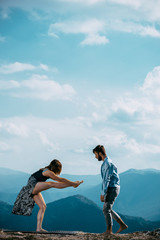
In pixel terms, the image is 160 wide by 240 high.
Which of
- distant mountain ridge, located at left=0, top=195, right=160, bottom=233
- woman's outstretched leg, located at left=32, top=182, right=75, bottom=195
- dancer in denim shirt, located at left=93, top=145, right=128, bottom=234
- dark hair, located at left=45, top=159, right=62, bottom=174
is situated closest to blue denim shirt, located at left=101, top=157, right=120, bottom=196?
dancer in denim shirt, located at left=93, top=145, right=128, bottom=234

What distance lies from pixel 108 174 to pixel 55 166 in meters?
1.71

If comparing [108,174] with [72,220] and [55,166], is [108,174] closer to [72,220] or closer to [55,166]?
[55,166]

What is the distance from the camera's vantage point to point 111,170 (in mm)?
10367

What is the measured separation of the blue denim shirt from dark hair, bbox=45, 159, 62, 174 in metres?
1.39

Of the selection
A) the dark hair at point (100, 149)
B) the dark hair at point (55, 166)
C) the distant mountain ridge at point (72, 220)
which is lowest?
the dark hair at point (55, 166)

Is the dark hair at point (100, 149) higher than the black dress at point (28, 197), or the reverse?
the dark hair at point (100, 149)

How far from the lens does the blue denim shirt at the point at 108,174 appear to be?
10.3 m

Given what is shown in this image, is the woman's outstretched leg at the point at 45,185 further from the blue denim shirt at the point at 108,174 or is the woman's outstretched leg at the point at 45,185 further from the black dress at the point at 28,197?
the blue denim shirt at the point at 108,174

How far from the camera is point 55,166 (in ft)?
35.2

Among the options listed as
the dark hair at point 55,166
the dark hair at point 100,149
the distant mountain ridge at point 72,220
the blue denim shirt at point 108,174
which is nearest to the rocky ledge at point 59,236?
the blue denim shirt at point 108,174

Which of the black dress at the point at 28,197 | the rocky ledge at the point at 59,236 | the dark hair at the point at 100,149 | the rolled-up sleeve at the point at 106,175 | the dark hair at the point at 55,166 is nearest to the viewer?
the rocky ledge at the point at 59,236

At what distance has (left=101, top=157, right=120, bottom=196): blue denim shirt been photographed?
33.7 feet

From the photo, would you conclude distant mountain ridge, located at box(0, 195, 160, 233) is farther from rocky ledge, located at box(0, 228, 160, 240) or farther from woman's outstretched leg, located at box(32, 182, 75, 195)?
rocky ledge, located at box(0, 228, 160, 240)

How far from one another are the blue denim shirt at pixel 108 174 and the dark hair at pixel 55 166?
4.56 feet
